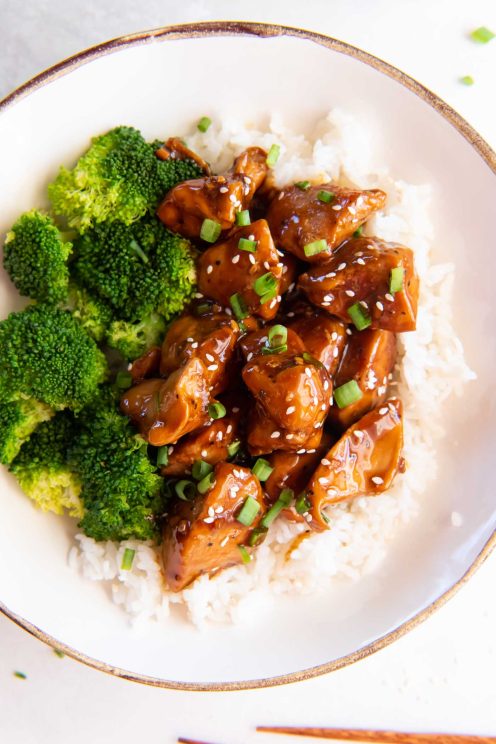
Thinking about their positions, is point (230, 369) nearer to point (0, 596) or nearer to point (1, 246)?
point (1, 246)

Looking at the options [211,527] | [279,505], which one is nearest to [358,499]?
[279,505]

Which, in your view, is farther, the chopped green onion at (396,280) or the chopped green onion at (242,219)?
the chopped green onion at (242,219)

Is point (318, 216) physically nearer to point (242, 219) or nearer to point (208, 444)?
point (242, 219)

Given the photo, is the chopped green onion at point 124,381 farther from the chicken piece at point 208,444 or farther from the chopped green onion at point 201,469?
the chopped green onion at point 201,469

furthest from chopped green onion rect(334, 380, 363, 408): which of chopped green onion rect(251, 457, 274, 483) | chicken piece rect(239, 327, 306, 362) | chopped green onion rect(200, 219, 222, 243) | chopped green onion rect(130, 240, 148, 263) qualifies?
chopped green onion rect(130, 240, 148, 263)

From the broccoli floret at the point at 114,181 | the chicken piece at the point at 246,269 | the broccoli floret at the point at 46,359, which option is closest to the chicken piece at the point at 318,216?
the chicken piece at the point at 246,269
